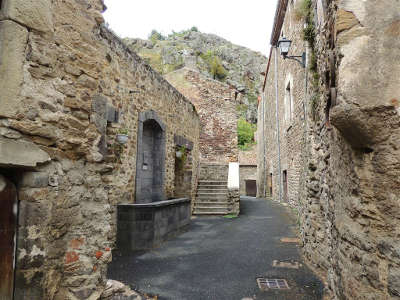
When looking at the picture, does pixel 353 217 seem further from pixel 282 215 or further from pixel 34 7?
pixel 282 215

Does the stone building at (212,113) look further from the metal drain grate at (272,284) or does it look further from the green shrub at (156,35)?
the green shrub at (156,35)

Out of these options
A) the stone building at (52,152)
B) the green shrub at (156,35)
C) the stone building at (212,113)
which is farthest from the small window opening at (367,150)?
the green shrub at (156,35)

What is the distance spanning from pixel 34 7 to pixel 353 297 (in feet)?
9.59

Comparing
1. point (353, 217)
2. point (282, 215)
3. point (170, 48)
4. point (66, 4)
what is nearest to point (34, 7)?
point (66, 4)

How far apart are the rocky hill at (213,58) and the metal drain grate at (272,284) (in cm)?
2728

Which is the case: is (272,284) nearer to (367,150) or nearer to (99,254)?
(99,254)

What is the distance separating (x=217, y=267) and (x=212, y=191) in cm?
684

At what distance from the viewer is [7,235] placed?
1741mm

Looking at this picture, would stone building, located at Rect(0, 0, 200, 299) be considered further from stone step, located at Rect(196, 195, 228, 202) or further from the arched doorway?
stone step, located at Rect(196, 195, 228, 202)

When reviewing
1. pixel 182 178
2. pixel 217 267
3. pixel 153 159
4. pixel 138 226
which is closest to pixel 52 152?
pixel 217 267

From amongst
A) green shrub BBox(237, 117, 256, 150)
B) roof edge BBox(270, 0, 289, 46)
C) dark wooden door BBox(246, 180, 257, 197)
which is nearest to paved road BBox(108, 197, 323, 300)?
roof edge BBox(270, 0, 289, 46)

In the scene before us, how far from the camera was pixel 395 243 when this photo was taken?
59.9 inches

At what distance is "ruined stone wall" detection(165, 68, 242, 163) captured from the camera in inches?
535

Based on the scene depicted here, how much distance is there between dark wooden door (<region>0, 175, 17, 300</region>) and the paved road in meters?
2.04
